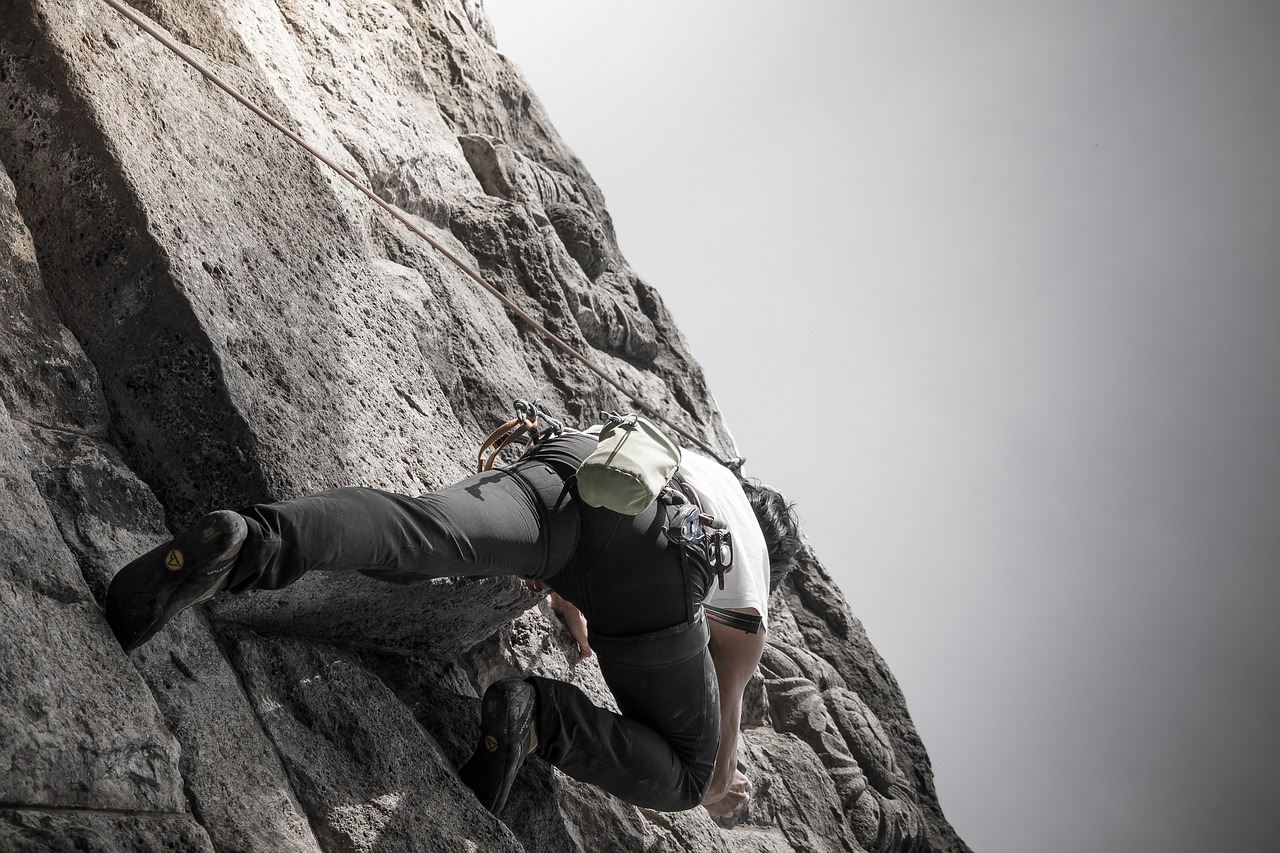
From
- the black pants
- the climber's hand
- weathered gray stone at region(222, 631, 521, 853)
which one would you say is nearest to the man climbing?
the black pants

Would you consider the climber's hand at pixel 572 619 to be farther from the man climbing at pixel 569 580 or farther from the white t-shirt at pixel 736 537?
the white t-shirt at pixel 736 537

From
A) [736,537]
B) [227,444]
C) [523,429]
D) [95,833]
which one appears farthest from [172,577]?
[736,537]

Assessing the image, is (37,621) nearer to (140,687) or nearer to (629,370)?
(140,687)

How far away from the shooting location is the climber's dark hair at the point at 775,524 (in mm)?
2455

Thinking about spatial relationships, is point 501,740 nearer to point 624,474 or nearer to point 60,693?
point 624,474

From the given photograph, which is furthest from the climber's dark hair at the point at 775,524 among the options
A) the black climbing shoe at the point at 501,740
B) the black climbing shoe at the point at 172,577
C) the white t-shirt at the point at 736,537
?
the black climbing shoe at the point at 172,577

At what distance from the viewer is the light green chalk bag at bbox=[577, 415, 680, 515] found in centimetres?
176

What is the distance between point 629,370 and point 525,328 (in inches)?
30.4

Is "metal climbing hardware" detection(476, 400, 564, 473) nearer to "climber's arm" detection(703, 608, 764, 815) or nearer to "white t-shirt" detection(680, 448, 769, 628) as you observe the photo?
"white t-shirt" detection(680, 448, 769, 628)

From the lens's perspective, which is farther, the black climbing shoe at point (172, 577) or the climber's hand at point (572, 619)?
the climber's hand at point (572, 619)

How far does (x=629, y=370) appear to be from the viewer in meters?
4.11

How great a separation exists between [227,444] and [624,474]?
73cm

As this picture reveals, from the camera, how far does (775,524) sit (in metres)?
2.46

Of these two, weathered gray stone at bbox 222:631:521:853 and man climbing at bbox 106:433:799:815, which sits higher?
man climbing at bbox 106:433:799:815
